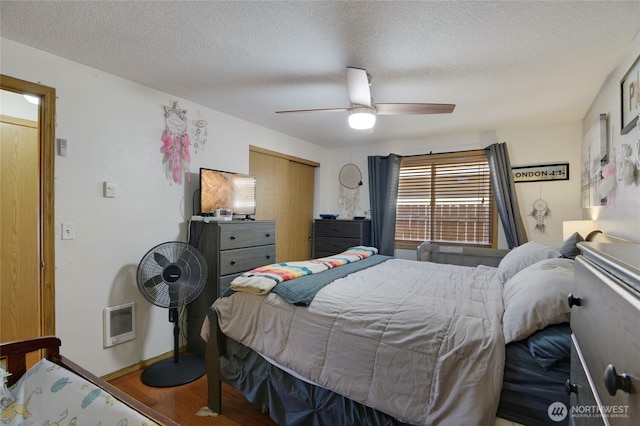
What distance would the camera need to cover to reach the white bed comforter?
1.16 meters

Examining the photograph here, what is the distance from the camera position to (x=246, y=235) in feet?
9.28

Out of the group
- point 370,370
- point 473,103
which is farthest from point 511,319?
point 473,103

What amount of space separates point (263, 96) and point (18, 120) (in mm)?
2153

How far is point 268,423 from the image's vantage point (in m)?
1.81

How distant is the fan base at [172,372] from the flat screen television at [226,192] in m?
1.28

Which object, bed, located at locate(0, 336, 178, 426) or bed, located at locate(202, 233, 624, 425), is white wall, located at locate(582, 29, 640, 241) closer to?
bed, located at locate(202, 233, 624, 425)

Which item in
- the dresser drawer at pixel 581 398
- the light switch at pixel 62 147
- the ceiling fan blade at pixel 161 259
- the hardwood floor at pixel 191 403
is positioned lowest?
the hardwood floor at pixel 191 403

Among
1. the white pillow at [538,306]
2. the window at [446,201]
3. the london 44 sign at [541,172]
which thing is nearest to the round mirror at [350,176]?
the window at [446,201]

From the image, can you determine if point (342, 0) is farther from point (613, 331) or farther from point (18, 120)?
point (18, 120)

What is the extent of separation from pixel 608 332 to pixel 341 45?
1.85m

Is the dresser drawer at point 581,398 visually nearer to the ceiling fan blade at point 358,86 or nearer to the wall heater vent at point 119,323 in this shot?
the ceiling fan blade at point 358,86

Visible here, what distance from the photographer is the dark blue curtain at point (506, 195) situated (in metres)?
3.51

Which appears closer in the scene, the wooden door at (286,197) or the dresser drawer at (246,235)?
the dresser drawer at (246,235)

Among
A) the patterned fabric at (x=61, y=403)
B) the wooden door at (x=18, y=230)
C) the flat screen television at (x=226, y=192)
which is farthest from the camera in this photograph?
the flat screen television at (x=226, y=192)
